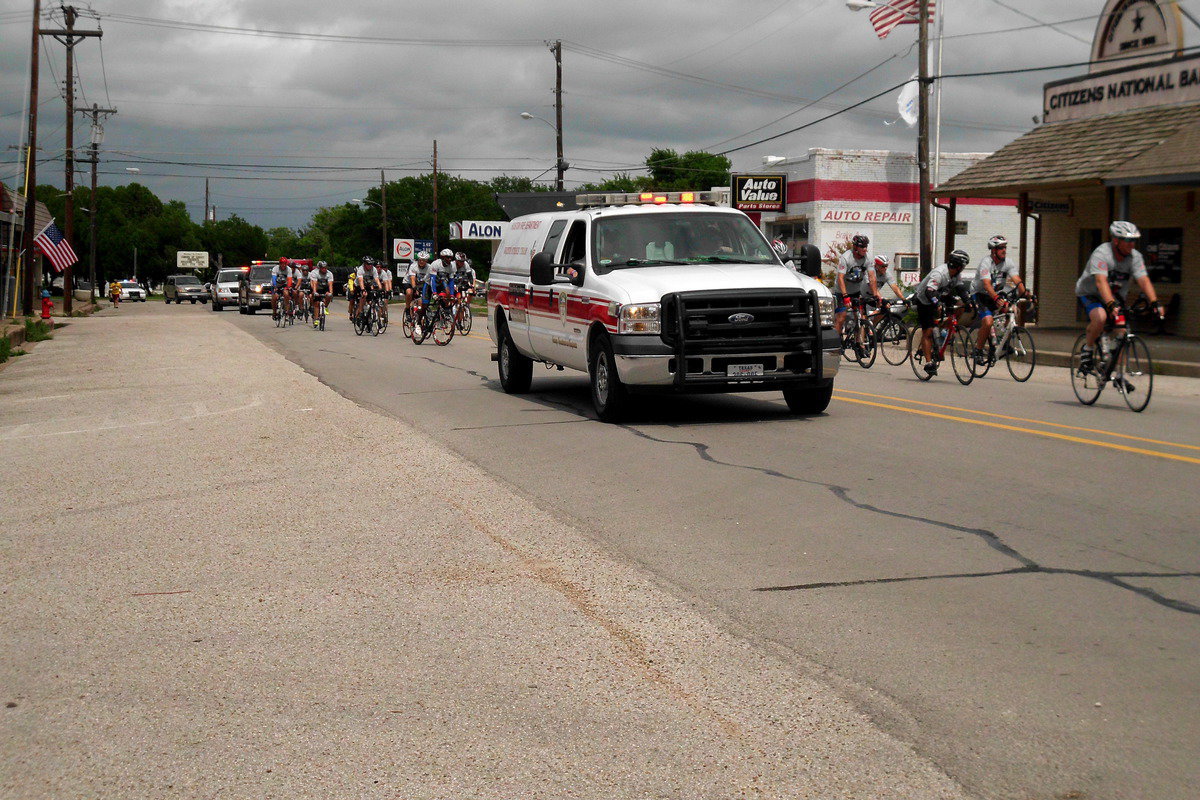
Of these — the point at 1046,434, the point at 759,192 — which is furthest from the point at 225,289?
the point at 1046,434

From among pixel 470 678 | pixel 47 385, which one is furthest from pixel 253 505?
pixel 47 385

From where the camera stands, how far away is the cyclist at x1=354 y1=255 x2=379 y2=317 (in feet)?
99.2

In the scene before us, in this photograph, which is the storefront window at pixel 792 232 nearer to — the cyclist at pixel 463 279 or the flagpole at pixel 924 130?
the flagpole at pixel 924 130

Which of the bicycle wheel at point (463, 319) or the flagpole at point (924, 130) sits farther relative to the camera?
the flagpole at point (924, 130)

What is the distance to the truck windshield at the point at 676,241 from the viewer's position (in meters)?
13.0

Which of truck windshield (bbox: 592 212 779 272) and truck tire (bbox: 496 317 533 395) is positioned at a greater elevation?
truck windshield (bbox: 592 212 779 272)

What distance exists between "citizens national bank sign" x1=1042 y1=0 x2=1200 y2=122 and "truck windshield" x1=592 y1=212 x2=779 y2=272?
15013 millimetres

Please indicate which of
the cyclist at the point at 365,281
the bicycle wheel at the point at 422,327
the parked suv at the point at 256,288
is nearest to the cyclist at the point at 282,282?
the cyclist at the point at 365,281

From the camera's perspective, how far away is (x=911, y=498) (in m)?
8.12

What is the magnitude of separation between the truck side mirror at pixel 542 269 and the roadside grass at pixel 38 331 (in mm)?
21227

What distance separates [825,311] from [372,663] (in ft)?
26.5

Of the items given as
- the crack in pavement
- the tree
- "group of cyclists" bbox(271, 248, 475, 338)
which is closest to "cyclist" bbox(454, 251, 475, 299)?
"group of cyclists" bbox(271, 248, 475, 338)

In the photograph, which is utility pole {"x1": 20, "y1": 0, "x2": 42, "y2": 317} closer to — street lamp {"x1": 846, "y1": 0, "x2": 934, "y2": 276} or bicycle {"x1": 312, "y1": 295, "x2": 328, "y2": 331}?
bicycle {"x1": 312, "y1": 295, "x2": 328, "y2": 331}

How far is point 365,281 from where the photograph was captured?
3030 cm
